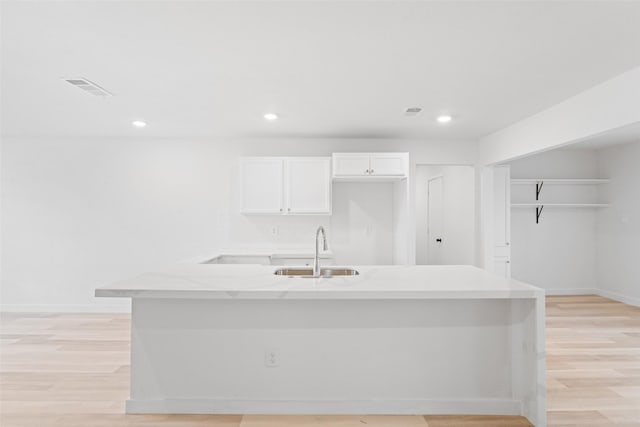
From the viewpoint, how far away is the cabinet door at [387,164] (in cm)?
493

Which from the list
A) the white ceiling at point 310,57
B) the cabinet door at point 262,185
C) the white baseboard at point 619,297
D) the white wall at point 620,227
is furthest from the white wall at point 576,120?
the white baseboard at point 619,297

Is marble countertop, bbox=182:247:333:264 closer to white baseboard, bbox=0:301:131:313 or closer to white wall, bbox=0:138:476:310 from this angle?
white wall, bbox=0:138:476:310

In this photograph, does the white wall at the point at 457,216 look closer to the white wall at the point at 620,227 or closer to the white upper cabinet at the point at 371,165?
the white upper cabinet at the point at 371,165

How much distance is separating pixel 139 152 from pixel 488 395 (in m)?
4.91

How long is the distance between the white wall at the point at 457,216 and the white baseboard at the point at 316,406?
125 inches

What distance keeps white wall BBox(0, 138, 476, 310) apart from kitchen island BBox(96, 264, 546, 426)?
2863mm

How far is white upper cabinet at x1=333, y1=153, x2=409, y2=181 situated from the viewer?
4930 millimetres

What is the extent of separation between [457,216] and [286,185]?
8.63ft

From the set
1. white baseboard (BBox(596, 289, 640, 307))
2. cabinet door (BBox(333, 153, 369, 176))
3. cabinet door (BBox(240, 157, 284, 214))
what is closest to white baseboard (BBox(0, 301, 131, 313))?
cabinet door (BBox(240, 157, 284, 214))

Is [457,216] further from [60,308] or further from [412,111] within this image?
[60,308]


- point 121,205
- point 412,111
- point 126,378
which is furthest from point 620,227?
point 121,205

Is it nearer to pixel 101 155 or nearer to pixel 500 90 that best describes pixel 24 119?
pixel 101 155

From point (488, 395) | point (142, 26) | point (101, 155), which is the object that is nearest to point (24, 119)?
point (101, 155)

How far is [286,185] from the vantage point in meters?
5.07
